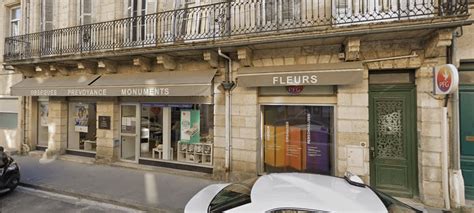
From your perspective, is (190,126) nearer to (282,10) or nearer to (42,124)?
(282,10)

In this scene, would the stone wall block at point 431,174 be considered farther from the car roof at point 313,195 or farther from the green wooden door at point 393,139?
the car roof at point 313,195

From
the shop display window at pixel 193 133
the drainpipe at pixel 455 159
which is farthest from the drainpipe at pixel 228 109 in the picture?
the drainpipe at pixel 455 159

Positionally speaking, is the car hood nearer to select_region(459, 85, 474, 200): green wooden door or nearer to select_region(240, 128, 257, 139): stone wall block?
select_region(240, 128, 257, 139): stone wall block

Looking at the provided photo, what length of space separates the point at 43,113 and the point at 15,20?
4.37 metres

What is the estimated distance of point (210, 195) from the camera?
3338 mm

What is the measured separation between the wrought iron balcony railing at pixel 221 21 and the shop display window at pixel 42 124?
2.04 m

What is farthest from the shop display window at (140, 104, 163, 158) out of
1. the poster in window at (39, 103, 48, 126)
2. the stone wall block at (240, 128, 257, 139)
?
the poster in window at (39, 103, 48, 126)

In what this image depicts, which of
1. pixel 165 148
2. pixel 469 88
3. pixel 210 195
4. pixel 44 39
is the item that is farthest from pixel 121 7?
pixel 469 88

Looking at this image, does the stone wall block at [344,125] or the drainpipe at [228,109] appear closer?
the stone wall block at [344,125]

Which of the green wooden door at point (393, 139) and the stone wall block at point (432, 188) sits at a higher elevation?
the green wooden door at point (393, 139)

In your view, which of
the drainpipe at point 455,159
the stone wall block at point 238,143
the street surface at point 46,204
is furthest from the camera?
the stone wall block at point 238,143

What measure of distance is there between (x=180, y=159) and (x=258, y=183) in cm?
537

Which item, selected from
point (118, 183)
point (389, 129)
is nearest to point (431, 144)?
point (389, 129)

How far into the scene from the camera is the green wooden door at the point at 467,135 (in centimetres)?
549
